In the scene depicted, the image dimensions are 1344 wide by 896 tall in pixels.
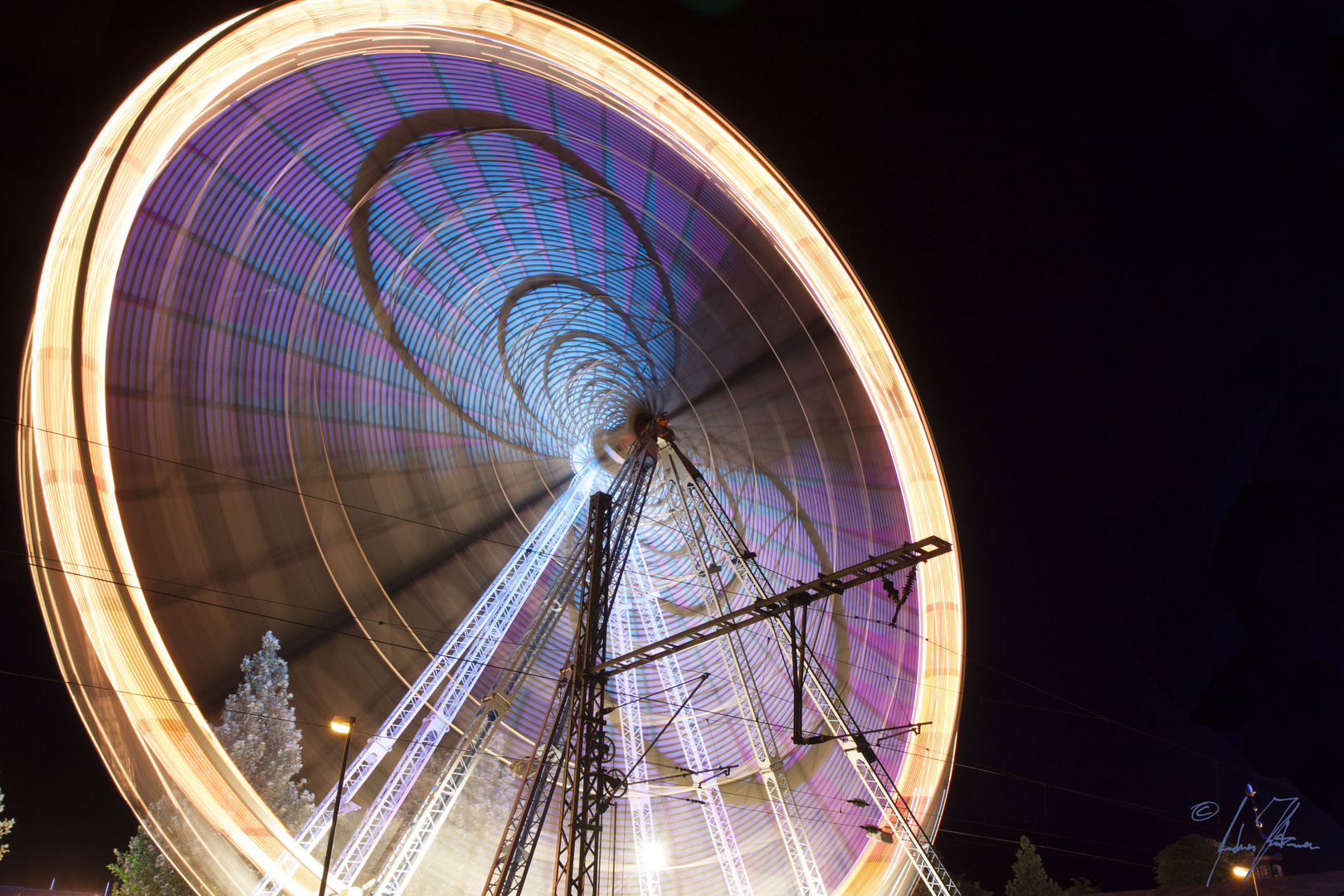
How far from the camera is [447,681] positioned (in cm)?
1294

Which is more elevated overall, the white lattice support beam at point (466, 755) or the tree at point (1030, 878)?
the white lattice support beam at point (466, 755)

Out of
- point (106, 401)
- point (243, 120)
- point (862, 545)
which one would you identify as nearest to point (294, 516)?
point (106, 401)

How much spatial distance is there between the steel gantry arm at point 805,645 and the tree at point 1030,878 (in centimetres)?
2299

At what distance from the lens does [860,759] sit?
1335 cm

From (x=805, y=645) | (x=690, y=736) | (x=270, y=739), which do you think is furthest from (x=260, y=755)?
(x=805, y=645)

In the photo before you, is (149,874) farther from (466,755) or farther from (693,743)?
(693,743)

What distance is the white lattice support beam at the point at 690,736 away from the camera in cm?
1436

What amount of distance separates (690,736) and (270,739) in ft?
30.0

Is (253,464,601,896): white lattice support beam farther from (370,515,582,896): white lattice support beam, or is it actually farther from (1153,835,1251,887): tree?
(1153,835,1251,887): tree

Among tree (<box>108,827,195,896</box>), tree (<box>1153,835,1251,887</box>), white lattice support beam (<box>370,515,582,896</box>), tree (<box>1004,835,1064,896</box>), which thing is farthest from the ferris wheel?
tree (<box>1153,835,1251,887</box>)

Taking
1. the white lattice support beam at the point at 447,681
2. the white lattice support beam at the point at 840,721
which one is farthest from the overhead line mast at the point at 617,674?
the white lattice support beam at the point at 447,681

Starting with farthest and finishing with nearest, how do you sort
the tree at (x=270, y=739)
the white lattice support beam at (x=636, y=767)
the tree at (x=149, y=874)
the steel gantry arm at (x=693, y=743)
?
1. the tree at (x=149, y=874)
2. the tree at (x=270, y=739)
3. the white lattice support beam at (x=636, y=767)
4. the steel gantry arm at (x=693, y=743)

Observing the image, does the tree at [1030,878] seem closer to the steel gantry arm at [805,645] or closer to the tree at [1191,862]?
the tree at [1191,862]

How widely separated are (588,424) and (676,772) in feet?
25.2
